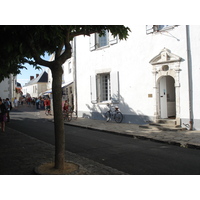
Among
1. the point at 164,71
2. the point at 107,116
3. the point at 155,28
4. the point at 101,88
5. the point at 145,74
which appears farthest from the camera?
the point at 101,88

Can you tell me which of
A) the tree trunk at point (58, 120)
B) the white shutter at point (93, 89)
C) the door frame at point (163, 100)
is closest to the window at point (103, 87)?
the white shutter at point (93, 89)

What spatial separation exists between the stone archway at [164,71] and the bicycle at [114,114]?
98.9 inches

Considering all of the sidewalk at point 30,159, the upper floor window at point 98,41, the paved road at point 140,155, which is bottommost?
the paved road at point 140,155

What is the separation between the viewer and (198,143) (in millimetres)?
7199

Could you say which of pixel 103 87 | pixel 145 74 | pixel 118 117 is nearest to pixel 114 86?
pixel 103 87

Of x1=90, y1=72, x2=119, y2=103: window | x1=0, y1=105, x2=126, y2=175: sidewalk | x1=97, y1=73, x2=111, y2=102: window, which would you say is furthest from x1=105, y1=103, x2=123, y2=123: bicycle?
x1=0, y1=105, x2=126, y2=175: sidewalk

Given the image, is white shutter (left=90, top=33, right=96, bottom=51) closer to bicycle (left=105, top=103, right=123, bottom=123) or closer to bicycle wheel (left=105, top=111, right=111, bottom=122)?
bicycle (left=105, top=103, right=123, bottom=123)

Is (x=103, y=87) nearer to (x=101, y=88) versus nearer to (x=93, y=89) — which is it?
(x=101, y=88)

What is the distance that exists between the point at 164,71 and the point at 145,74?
46.0 inches

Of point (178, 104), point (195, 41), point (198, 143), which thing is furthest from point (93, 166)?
point (195, 41)

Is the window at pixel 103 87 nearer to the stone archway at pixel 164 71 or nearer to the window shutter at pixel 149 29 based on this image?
the stone archway at pixel 164 71

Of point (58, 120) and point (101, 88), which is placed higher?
point (101, 88)

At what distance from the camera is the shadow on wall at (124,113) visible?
12.0m

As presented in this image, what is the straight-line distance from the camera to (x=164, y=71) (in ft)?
35.3
